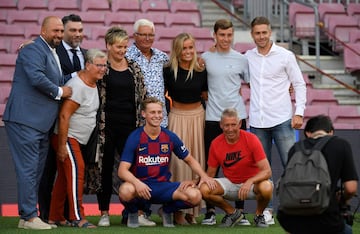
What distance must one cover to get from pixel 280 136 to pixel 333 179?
10.3ft

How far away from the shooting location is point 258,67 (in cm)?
999

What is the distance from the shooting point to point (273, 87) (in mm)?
9984

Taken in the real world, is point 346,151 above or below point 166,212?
above

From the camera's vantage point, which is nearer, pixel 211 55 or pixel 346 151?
pixel 346 151

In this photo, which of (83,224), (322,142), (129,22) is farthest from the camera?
(129,22)

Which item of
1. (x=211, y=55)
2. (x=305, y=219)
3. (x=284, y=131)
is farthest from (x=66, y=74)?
(x=305, y=219)

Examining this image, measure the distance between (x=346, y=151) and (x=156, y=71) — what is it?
10.6 ft

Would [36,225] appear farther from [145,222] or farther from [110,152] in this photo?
[145,222]

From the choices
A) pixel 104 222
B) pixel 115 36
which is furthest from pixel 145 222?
pixel 115 36

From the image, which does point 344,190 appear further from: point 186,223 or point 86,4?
point 86,4

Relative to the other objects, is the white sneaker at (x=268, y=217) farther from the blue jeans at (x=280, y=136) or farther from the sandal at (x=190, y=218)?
the sandal at (x=190, y=218)

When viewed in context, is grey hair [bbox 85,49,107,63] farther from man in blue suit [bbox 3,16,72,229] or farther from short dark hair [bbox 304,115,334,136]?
short dark hair [bbox 304,115,334,136]

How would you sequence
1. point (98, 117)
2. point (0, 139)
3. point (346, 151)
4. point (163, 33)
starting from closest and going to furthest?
point (346, 151) → point (98, 117) → point (0, 139) → point (163, 33)

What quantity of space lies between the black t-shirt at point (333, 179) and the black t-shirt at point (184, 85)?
298cm
